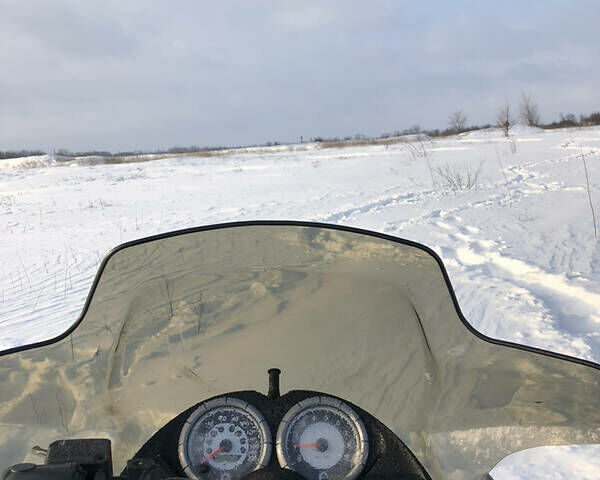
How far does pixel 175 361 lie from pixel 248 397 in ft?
0.81

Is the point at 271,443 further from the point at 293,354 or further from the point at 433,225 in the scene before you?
the point at 433,225

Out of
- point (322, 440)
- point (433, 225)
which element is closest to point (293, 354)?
point (322, 440)

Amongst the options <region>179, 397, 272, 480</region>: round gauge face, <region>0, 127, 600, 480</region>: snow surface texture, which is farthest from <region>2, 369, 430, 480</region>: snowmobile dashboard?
<region>0, 127, 600, 480</region>: snow surface texture

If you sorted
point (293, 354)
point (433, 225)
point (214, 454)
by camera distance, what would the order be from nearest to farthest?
point (214, 454), point (293, 354), point (433, 225)

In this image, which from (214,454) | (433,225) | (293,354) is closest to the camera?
(214,454)

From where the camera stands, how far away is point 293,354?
1639 mm

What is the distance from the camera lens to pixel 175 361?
1594 mm

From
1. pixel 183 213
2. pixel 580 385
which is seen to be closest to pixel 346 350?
pixel 580 385

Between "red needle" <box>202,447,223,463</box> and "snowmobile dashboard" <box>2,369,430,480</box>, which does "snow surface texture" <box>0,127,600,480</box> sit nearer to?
"snowmobile dashboard" <box>2,369,430,480</box>

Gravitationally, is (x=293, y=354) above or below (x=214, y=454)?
above

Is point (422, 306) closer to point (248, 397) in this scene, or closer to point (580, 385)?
point (580, 385)

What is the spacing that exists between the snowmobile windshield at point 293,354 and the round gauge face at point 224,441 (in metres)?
0.08

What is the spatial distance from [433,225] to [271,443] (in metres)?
5.20

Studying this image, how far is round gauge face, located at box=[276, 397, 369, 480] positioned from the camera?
4.76ft
